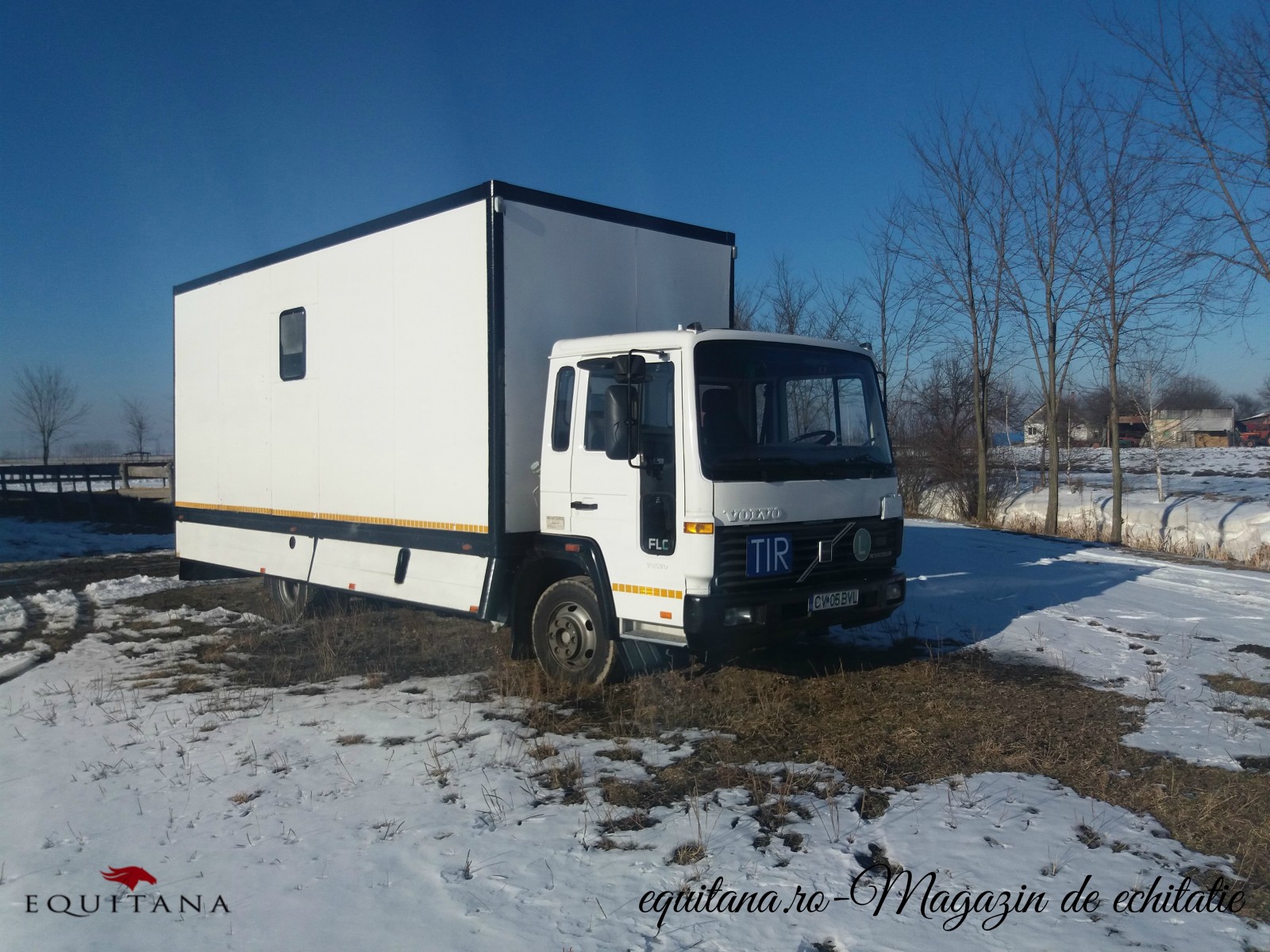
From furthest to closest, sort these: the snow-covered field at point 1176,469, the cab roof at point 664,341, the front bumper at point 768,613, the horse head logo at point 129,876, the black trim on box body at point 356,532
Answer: the snow-covered field at point 1176,469 → the black trim on box body at point 356,532 → the cab roof at point 664,341 → the front bumper at point 768,613 → the horse head logo at point 129,876

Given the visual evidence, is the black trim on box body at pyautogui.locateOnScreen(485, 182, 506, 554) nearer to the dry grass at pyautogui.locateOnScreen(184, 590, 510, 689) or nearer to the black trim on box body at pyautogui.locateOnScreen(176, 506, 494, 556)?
the black trim on box body at pyautogui.locateOnScreen(176, 506, 494, 556)

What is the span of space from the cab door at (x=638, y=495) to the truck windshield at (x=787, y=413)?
0.28m

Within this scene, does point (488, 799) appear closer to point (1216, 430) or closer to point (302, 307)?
point (302, 307)

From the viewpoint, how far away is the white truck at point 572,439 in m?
5.98

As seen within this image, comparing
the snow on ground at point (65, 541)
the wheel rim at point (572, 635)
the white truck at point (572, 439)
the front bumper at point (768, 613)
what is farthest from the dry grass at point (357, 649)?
the snow on ground at point (65, 541)

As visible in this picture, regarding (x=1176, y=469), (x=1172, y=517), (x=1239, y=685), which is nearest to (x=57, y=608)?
(x=1239, y=685)

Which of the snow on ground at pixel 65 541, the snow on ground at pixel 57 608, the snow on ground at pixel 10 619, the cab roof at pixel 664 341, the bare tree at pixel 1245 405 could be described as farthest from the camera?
the bare tree at pixel 1245 405

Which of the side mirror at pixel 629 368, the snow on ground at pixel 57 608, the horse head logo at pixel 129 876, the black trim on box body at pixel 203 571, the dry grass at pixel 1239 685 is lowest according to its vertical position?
the horse head logo at pixel 129 876

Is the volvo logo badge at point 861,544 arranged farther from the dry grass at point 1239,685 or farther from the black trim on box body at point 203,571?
the black trim on box body at point 203,571

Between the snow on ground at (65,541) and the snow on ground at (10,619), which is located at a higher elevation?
the snow on ground at (65,541)

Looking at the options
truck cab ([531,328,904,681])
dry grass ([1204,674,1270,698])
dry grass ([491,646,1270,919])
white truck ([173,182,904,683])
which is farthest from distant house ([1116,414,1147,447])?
white truck ([173,182,904,683])

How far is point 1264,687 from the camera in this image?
6.50 m

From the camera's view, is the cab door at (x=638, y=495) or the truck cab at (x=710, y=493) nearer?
the truck cab at (x=710, y=493)

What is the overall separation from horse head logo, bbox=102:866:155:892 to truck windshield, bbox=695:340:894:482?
363 cm
